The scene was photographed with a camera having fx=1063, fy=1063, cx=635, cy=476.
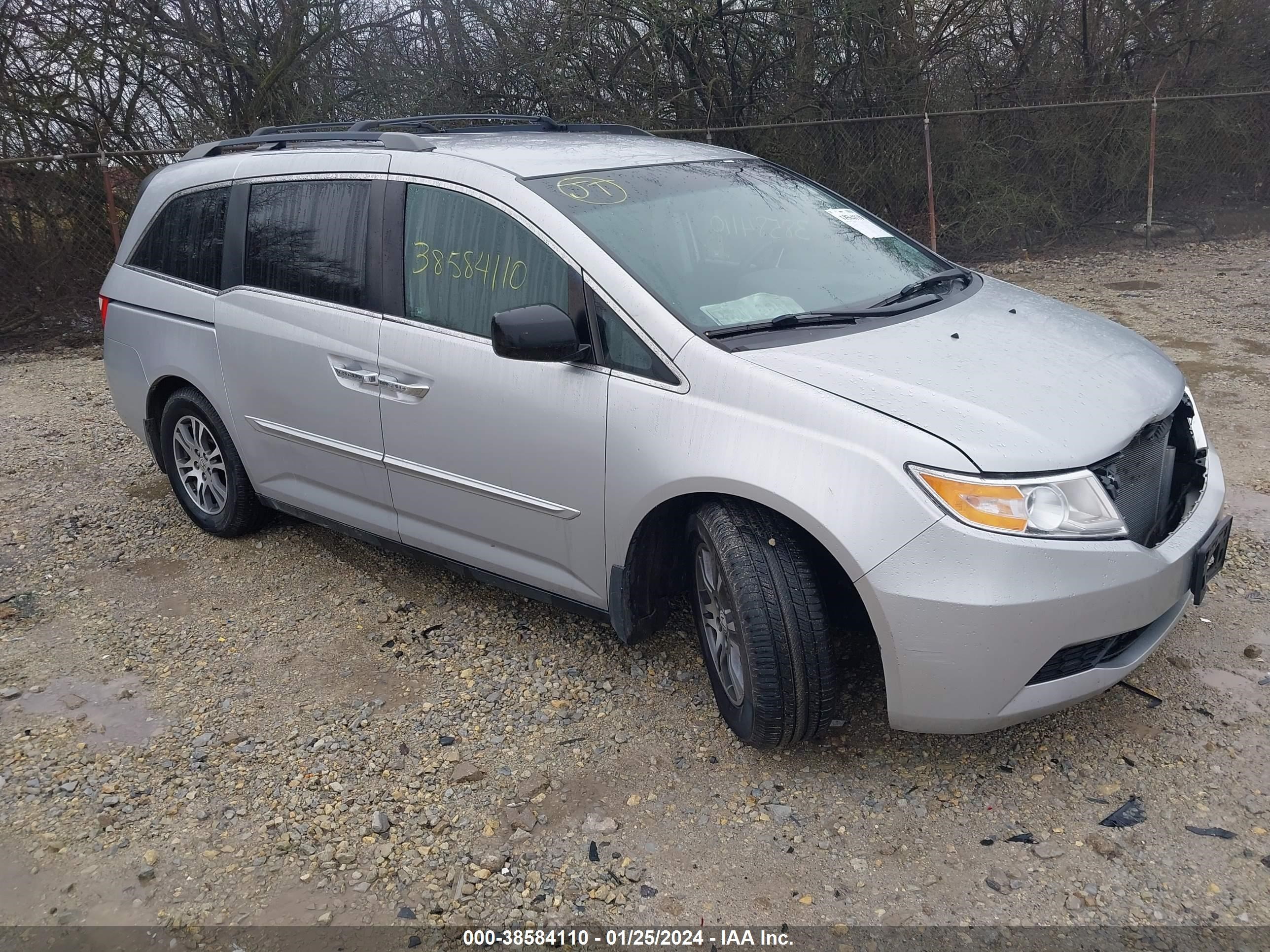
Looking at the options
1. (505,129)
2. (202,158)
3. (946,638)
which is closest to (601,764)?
(946,638)

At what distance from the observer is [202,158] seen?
471 centimetres

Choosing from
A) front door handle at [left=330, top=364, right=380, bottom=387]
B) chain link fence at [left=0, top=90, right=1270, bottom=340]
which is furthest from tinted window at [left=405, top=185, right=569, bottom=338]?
chain link fence at [left=0, top=90, right=1270, bottom=340]

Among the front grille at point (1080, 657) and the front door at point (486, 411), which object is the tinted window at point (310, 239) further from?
the front grille at point (1080, 657)

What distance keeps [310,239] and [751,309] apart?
1.83 metres

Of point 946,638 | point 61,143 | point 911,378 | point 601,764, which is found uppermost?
point 61,143

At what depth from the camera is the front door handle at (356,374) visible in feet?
12.3

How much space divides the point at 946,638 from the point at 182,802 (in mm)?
2197

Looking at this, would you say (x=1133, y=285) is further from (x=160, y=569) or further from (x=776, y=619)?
(x=160, y=569)

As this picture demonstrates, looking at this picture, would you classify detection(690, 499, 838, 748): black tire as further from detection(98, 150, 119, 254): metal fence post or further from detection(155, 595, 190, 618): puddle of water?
detection(98, 150, 119, 254): metal fence post

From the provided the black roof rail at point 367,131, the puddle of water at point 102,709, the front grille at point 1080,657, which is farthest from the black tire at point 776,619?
the black roof rail at point 367,131

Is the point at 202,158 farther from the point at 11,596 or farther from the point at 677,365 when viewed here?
the point at 677,365

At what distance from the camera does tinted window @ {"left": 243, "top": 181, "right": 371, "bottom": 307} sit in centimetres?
388

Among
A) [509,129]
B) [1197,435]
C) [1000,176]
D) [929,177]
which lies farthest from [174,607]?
[1000,176]

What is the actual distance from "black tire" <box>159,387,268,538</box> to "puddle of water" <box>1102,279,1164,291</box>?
8.19m
